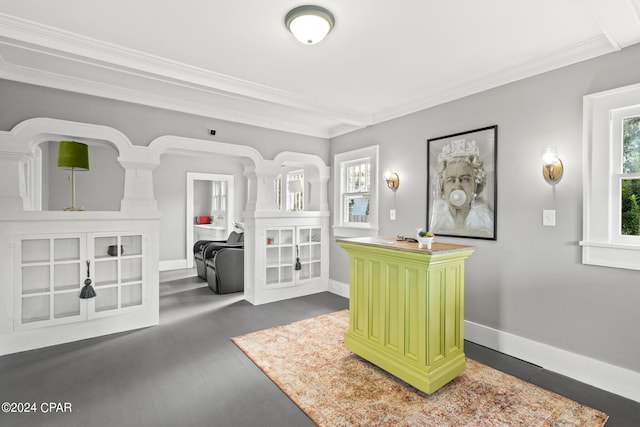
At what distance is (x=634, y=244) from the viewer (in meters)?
2.34

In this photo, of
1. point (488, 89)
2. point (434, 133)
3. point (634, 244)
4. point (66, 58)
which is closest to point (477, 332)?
point (634, 244)

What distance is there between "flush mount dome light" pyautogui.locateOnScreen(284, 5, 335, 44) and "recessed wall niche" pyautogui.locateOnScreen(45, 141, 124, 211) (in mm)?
4976

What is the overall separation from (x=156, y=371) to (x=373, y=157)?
350cm

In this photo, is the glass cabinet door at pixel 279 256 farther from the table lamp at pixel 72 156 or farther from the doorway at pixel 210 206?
the doorway at pixel 210 206

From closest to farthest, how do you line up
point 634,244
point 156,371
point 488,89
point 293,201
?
1. point 634,244
2. point 156,371
3. point 488,89
4. point 293,201

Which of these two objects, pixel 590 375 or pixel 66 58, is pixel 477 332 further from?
pixel 66 58

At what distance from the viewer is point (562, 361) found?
8.67 ft

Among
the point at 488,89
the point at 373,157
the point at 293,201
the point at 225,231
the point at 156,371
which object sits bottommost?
the point at 156,371

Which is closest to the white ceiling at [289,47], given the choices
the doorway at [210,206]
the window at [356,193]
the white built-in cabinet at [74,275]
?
the window at [356,193]

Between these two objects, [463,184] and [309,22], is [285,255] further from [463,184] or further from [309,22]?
[309,22]

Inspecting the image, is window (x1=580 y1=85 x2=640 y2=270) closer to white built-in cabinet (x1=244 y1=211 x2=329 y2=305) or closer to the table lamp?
white built-in cabinet (x1=244 y1=211 x2=329 y2=305)

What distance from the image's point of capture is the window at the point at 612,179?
2.34m

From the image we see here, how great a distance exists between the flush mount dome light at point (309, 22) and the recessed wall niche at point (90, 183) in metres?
4.98

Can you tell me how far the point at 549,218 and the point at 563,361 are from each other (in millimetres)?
1181
